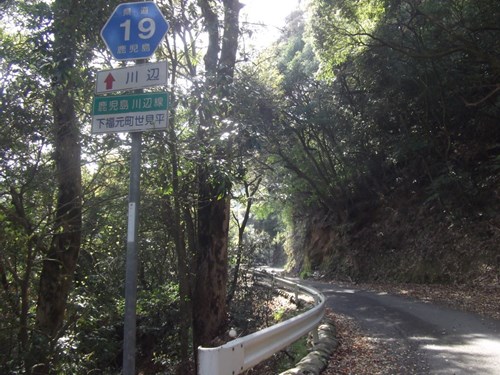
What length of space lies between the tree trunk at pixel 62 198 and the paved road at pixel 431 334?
481 centimetres

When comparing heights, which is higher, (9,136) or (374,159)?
(374,159)

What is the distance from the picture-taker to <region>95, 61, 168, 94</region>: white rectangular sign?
3.69 meters

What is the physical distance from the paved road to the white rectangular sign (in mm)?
4949

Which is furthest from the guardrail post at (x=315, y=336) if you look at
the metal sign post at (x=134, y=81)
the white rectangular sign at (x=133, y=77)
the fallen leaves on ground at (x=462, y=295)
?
the white rectangular sign at (x=133, y=77)

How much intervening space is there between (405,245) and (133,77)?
65.7ft

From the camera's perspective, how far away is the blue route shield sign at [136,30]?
373cm

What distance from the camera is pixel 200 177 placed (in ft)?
22.1

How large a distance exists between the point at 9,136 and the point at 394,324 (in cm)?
821

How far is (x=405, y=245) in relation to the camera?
2167 centimetres

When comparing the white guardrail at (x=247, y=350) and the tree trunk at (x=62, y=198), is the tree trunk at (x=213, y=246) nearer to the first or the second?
the tree trunk at (x=62, y=198)

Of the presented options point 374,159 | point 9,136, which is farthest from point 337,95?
point 9,136

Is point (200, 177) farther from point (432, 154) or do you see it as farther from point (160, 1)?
point (432, 154)

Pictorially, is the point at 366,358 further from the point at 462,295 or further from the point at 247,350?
the point at 462,295

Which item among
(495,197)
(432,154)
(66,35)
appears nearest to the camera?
(66,35)
